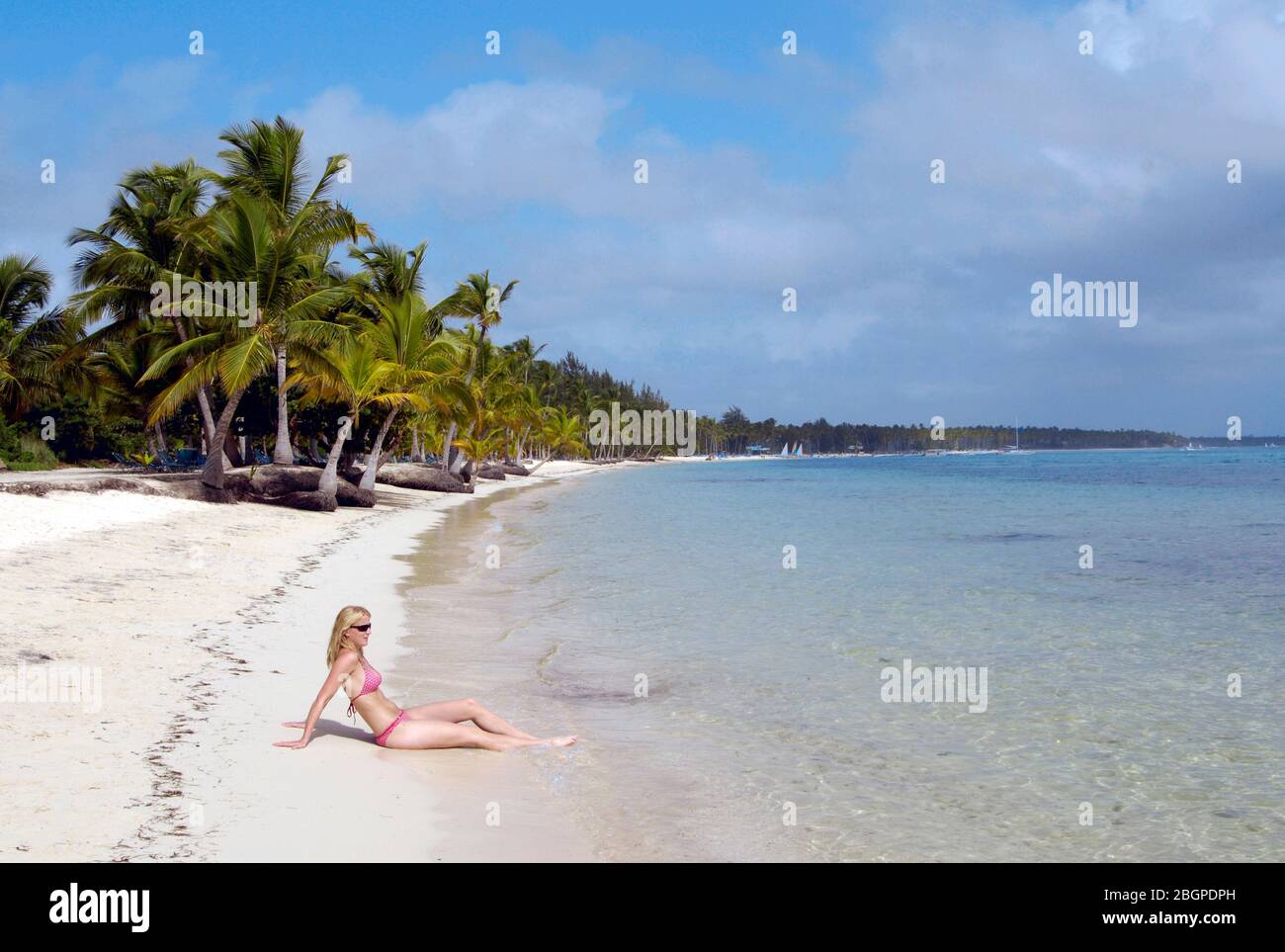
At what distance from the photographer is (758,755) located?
780 cm

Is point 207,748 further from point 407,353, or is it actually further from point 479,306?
point 479,306

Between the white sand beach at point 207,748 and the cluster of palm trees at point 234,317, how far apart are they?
46.6ft

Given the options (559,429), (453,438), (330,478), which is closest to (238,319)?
(330,478)

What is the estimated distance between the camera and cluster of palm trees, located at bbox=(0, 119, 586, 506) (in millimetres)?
27016

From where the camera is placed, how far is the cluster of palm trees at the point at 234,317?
27016 millimetres

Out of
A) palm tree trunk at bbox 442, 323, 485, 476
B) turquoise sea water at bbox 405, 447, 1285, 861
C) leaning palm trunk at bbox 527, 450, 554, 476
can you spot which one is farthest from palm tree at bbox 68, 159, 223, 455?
leaning palm trunk at bbox 527, 450, 554, 476

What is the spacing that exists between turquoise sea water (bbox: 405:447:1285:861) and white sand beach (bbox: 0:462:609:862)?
2.60ft

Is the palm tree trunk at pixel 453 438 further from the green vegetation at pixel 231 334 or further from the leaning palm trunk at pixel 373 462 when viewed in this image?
the leaning palm trunk at pixel 373 462

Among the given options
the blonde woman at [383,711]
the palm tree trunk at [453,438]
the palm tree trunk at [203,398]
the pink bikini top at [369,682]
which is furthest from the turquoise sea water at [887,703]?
the palm tree trunk at [453,438]

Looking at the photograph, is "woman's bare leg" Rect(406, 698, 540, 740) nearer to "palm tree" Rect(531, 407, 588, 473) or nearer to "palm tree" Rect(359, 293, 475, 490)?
Answer: "palm tree" Rect(359, 293, 475, 490)
